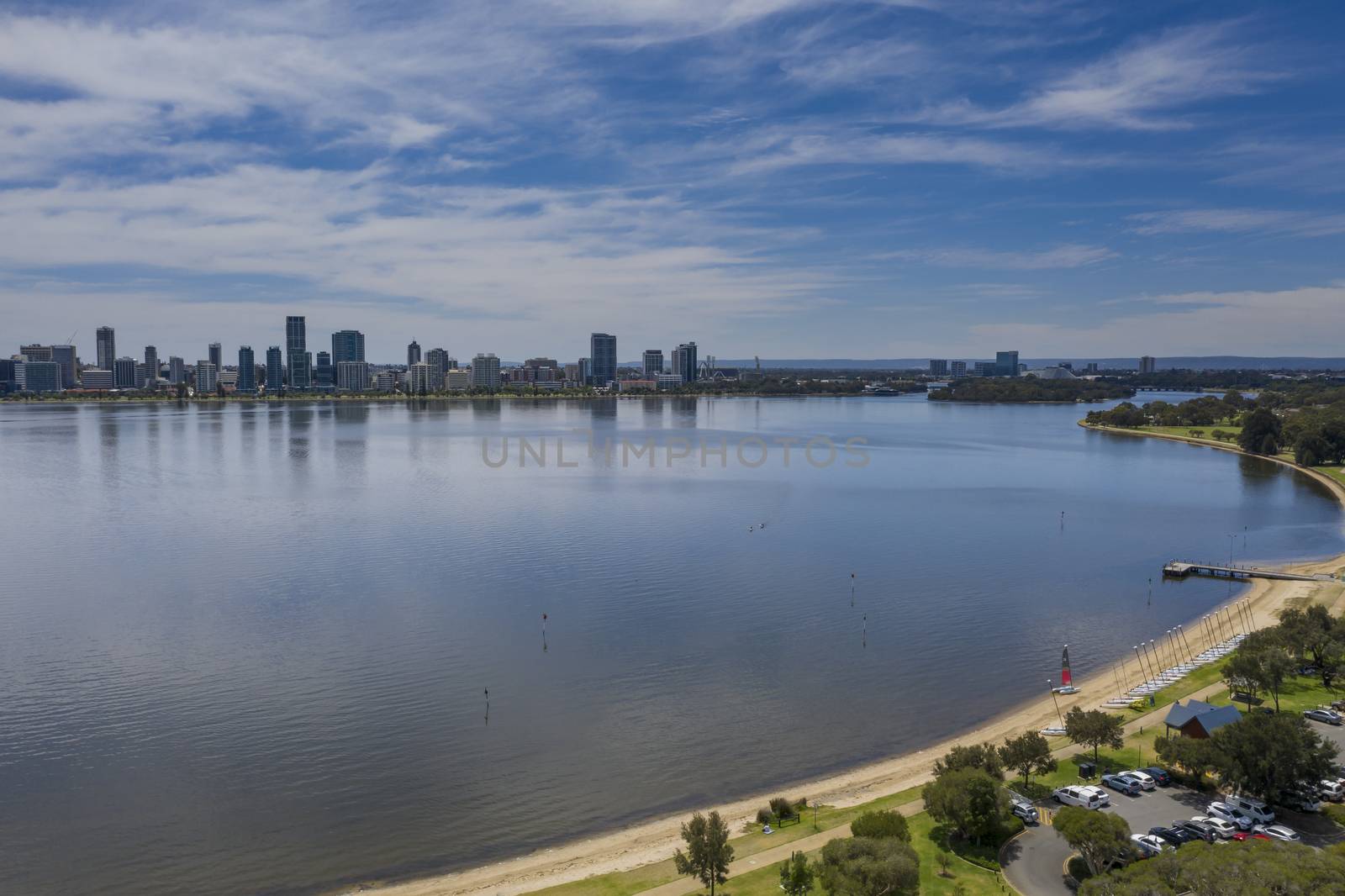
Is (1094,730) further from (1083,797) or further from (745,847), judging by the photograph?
(745,847)

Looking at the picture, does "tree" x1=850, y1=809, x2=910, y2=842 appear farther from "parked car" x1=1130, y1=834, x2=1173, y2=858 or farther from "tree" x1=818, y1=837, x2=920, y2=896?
"parked car" x1=1130, y1=834, x2=1173, y2=858

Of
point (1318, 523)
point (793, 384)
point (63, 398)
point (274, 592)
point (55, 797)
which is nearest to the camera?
point (55, 797)

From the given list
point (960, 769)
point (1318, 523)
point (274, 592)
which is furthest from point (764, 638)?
point (1318, 523)

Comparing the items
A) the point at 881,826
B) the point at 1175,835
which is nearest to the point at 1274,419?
the point at 1175,835

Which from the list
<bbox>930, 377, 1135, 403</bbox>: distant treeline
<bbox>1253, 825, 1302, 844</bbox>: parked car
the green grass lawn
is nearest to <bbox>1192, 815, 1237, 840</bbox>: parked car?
<bbox>1253, 825, 1302, 844</bbox>: parked car

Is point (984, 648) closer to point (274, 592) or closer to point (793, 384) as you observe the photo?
point (274, 592)

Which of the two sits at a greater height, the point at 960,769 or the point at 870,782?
the point at 960,769
